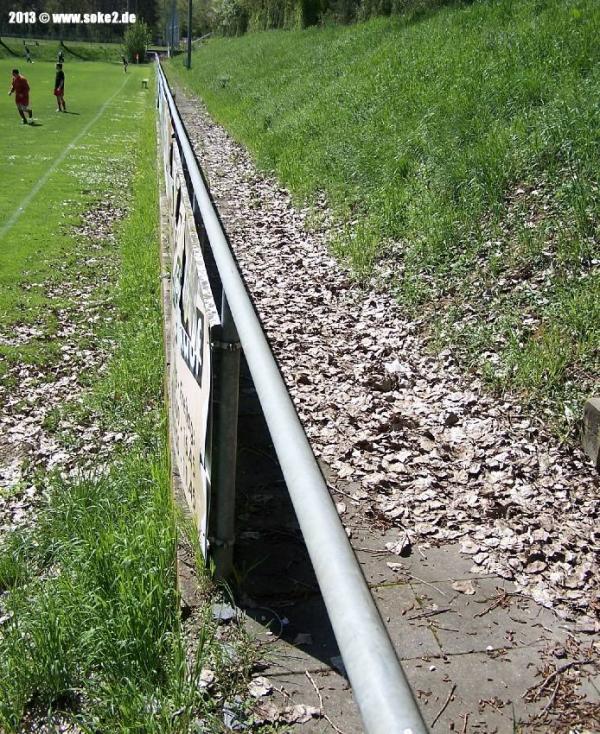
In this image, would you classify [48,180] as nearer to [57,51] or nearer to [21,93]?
[21,93]

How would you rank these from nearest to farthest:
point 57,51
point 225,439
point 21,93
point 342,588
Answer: point 342,588 < point 225,439 < point 21,93 < point 57,51

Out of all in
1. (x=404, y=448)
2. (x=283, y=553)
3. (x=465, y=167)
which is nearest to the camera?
(x=283, y=553)

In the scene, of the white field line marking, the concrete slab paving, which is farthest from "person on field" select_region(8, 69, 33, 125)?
the concrete slab paving

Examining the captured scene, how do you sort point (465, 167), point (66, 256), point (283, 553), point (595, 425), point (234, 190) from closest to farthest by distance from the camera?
point (283, 553)
point (595, 425)
point (465, 167)
point (66, 256)
point (234, 190)

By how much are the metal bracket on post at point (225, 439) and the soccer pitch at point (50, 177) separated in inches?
259

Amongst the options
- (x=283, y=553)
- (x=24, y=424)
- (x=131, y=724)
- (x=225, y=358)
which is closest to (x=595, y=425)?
(x=283, y=553)

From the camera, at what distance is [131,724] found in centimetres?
289

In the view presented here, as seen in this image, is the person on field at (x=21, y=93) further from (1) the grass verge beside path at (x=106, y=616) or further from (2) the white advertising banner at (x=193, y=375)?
(2) the white advertising banner at (x=193, y=375)

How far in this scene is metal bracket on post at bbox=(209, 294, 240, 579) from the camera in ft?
10.4

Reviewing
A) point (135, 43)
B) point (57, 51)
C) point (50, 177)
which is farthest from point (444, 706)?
point (57, 51)

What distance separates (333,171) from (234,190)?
259 cm

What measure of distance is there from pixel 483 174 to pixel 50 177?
41.1 ft

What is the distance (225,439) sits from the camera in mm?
3332

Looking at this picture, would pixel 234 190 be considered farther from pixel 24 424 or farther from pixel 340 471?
pixel 340 471
